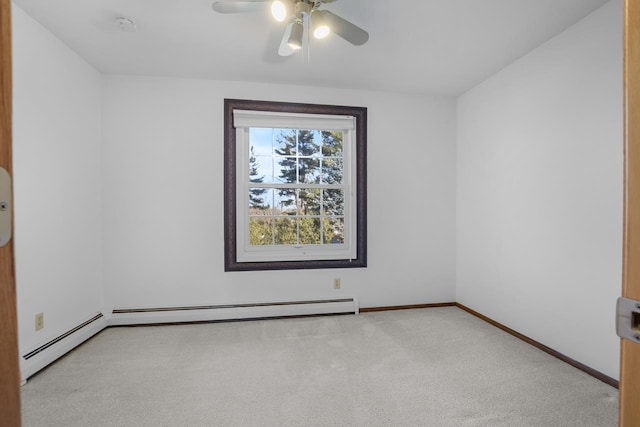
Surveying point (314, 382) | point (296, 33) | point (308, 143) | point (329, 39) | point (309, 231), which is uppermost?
point (329, 39)

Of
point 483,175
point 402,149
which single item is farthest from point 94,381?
point 483,175

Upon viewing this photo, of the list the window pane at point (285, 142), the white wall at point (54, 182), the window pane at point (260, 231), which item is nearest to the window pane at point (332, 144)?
the window pane at point (285, 142)

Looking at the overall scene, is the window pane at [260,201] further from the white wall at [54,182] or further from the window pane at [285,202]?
the white wall at [54,182]

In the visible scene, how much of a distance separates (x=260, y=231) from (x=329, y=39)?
6.48ft

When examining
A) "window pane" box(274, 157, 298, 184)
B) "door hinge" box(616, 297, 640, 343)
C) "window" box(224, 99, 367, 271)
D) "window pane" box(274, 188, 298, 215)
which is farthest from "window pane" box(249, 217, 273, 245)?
"door hinge" box(616, 297, 640, 343)

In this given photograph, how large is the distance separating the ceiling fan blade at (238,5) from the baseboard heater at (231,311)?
259 centimetres

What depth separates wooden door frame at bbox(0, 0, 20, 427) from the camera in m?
0.43

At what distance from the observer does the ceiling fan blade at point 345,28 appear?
1.85m

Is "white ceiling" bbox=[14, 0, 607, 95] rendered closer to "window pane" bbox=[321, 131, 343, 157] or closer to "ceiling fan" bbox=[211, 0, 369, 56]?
"ceiling fan" bbox=[211, 0, 369, 56]

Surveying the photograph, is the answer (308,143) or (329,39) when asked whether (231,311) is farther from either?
(329,39)

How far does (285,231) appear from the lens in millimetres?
3477

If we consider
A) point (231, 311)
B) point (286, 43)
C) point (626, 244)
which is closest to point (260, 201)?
point (231, 311)

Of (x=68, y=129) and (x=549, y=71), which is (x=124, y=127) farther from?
(x=549, y=71)

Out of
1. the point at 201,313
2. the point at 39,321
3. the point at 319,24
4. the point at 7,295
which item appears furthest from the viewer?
the point at 201,313
